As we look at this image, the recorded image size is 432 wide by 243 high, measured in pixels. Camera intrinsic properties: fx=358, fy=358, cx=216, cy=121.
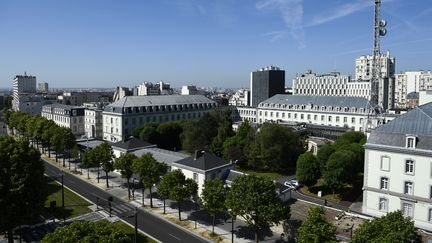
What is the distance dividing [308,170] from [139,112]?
59.9 m

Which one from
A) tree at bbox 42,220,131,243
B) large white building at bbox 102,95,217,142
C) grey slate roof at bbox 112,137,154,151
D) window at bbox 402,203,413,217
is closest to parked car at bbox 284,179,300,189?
window at bbox 402,203,413,217

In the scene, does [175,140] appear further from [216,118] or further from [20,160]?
[20,160]

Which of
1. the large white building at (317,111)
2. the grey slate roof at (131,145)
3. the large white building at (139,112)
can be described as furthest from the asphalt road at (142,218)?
the large white building at (317,111)

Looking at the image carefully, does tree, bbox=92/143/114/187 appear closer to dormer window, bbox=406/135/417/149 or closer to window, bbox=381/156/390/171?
window, bbox=381/156/390/171

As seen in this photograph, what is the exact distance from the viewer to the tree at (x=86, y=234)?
22355mm

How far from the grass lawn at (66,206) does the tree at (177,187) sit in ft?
41.6

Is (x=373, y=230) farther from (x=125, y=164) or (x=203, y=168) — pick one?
(x=125, y=164)

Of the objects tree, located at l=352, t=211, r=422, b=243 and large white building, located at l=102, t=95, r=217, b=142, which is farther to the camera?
large white building, located at l=102, t=95, r=217, b=142

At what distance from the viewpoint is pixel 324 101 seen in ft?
363

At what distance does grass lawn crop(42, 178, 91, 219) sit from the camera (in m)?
48.5

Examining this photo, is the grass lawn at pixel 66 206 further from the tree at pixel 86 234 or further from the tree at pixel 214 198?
the tree at pixel 86 234

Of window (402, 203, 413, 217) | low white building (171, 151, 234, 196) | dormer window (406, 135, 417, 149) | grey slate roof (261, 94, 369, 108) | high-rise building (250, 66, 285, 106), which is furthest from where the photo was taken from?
high-rise building (250, 66, 285, 106)

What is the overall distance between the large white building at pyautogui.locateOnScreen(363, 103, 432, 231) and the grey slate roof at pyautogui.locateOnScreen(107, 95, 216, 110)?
70.7 meters

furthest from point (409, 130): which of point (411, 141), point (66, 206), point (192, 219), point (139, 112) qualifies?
point (139, 112)
